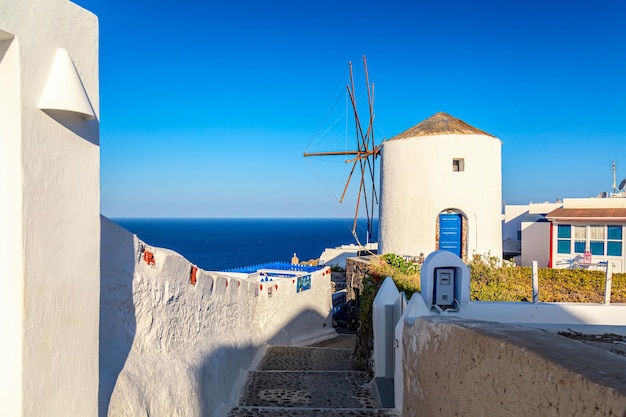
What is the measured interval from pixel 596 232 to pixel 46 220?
17.2m

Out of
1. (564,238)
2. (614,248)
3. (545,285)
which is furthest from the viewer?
(564,238)

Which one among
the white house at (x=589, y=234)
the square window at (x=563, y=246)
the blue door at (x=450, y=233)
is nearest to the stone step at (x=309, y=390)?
the blue door at (x=450, y=233)

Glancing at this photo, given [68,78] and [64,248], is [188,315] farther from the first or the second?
[68,78]

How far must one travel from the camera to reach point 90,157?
10.2 ft

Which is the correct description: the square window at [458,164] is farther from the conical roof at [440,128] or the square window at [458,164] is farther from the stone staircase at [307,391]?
the stone staircase at [307,391]

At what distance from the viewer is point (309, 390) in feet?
23.1

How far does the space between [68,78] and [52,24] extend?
0.36 metres

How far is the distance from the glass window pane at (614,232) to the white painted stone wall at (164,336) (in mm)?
13361

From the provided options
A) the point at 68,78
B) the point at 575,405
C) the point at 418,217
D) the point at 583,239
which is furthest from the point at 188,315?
the point at 583,239

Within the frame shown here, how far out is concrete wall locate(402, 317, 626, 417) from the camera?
2018 millimetres

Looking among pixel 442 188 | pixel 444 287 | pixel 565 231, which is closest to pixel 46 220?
pixel 444 287

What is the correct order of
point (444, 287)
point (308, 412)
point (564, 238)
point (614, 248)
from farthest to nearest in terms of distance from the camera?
1. point (564, 238)
2. point (614, 248)
3. point (444, 287)
4. point (308, 412)

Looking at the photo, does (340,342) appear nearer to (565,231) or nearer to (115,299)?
(565,231)

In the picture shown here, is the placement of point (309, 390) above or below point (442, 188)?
below
